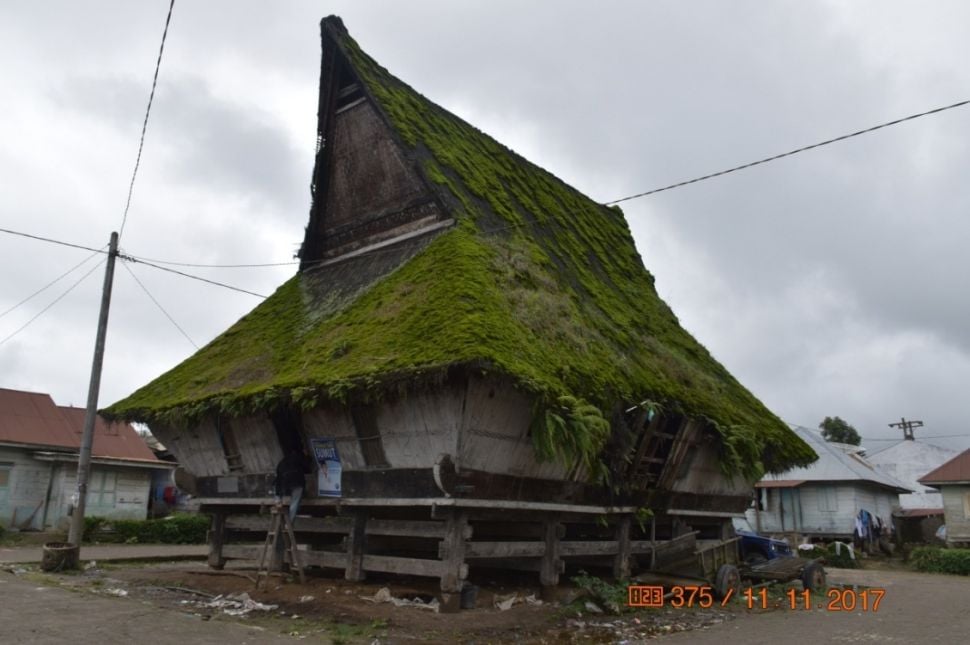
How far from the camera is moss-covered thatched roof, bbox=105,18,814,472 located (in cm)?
934

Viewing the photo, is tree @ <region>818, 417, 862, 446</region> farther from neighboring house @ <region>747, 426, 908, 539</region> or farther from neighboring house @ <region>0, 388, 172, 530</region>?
neighboring house @ <region>0, 388, 172, 530</region>

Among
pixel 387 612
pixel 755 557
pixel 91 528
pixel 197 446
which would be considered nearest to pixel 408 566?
pixel 387 612

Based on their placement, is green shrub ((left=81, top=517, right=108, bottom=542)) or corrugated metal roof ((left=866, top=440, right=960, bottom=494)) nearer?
green shrub ((left=81, top=517, right=108, bottom=542))

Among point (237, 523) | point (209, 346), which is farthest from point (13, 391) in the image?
point (237, 523)

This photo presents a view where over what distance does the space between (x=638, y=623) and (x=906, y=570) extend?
20.4m

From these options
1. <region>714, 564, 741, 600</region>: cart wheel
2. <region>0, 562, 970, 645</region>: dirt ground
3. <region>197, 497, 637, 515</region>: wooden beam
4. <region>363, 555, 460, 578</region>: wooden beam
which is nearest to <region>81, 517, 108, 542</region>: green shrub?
<region>0, 562, 970, 645</region>: dirt ground

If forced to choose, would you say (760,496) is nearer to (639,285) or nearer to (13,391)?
(639,285)

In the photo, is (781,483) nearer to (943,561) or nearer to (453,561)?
(943,561)

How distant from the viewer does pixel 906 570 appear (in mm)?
25422

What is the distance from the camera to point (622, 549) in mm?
12180

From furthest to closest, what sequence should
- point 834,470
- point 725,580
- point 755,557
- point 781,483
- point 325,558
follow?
point 781,483 → point 834,470 → point 755,557 → point 725,580 → point 325,558

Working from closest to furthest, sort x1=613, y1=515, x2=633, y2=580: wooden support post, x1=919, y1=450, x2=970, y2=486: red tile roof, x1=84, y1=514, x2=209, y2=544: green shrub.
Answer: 1. x1=613, y1=515, x2=633, y2=580: wooden support post
2. x1=84, y1=514, x2=209, y2=544: green shrub
3. x1=919, y1=450, x2=970, y2=486: red tile roof

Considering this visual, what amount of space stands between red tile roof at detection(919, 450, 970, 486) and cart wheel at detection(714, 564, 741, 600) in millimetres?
18962

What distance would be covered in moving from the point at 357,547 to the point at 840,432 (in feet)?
192
